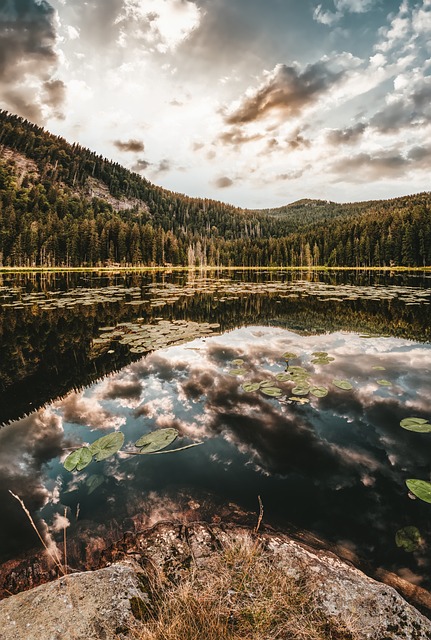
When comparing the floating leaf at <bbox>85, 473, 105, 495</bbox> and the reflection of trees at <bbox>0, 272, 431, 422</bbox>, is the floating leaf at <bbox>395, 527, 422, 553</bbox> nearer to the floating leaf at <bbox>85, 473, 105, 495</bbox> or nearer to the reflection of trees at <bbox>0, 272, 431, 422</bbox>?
the floating leaf at <bbox>85, 473, 105, 495</bbox>

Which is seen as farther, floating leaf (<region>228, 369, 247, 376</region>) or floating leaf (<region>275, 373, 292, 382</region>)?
floating leaf (<region>228, 369, 247, 376</region>)

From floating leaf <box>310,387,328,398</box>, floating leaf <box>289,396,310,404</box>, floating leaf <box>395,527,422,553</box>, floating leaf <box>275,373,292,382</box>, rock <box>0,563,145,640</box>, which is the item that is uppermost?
rock <box>0,563,145,640</box>

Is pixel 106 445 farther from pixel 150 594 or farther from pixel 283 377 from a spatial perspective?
pixel 283 377

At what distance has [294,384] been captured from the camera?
6301 mm

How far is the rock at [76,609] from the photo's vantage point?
1.73 meters

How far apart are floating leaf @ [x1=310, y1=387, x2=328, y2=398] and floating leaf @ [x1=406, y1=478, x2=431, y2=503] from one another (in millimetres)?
2285

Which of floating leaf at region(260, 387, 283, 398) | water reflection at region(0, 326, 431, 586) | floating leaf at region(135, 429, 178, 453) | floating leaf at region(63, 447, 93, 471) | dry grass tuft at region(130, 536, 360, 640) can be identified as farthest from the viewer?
floating leaf at region(260, 387, 283, 398)

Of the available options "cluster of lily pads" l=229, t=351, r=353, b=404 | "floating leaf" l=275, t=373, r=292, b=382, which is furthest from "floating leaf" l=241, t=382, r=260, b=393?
"floating leaf" l=275, t=373, r=292, b=382

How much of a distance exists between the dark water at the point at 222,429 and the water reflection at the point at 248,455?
0.06ft

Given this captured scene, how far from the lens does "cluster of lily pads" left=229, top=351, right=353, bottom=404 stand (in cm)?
576

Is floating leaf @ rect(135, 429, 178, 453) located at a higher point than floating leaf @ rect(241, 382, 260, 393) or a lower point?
lower

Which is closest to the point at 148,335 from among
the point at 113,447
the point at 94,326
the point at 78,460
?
the point at 94,326

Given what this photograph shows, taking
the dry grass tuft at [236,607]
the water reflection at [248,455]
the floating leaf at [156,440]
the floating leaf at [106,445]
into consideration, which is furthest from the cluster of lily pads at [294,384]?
the dry grass tuft at [236,607]

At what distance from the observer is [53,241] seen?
268 feet
